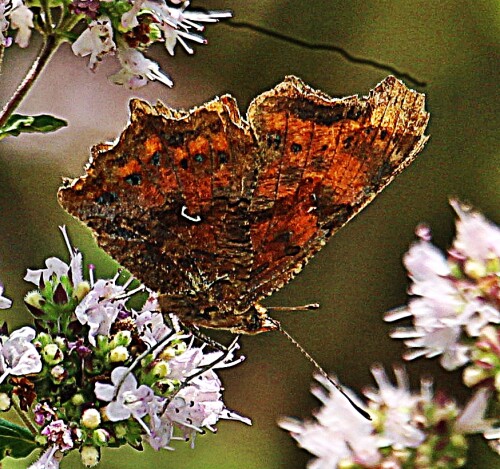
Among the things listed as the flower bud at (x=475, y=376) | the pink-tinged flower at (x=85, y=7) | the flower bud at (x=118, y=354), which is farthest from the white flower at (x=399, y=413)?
the pink-tinged flower at (x=85, y=7)

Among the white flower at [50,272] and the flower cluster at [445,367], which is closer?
the flower cluster at [445,367]

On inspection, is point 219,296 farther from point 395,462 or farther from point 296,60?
point 296,60

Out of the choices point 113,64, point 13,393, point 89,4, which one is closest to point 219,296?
point 13,393

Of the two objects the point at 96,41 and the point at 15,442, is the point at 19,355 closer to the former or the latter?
the point at 15,442

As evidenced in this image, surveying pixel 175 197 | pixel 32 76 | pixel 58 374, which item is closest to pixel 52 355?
pixel 58 374

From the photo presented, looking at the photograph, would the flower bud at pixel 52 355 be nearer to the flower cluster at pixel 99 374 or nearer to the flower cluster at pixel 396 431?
the flower cluster at pixel 99 374
